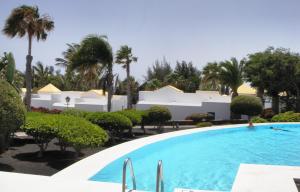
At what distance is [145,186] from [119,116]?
6896mm

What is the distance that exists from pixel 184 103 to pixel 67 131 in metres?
22.8

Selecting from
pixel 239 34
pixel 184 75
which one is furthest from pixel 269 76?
pixel 184 75

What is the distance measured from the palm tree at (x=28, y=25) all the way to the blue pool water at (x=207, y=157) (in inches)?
Answer: 472

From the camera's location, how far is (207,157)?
1316cm

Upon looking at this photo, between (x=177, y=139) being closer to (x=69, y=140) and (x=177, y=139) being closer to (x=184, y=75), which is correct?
(x=69, y=140)

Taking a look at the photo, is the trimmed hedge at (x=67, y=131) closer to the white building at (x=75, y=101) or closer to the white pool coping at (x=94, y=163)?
the white pool coping at (x=94, y=163)

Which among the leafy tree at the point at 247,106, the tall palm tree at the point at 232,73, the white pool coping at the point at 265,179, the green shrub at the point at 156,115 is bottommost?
the white pool coping at the point at 265,179

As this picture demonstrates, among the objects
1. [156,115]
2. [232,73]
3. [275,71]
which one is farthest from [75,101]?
[275,71]

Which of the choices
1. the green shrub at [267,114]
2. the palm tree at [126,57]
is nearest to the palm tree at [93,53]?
the palm tree at [126,57]

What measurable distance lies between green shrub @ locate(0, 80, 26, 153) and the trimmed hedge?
1055 mm

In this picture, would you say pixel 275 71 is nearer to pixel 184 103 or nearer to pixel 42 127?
pixel 184 103

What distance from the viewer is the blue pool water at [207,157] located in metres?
9.40

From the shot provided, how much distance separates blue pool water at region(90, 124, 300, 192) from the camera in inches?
370

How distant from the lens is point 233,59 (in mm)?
34875
